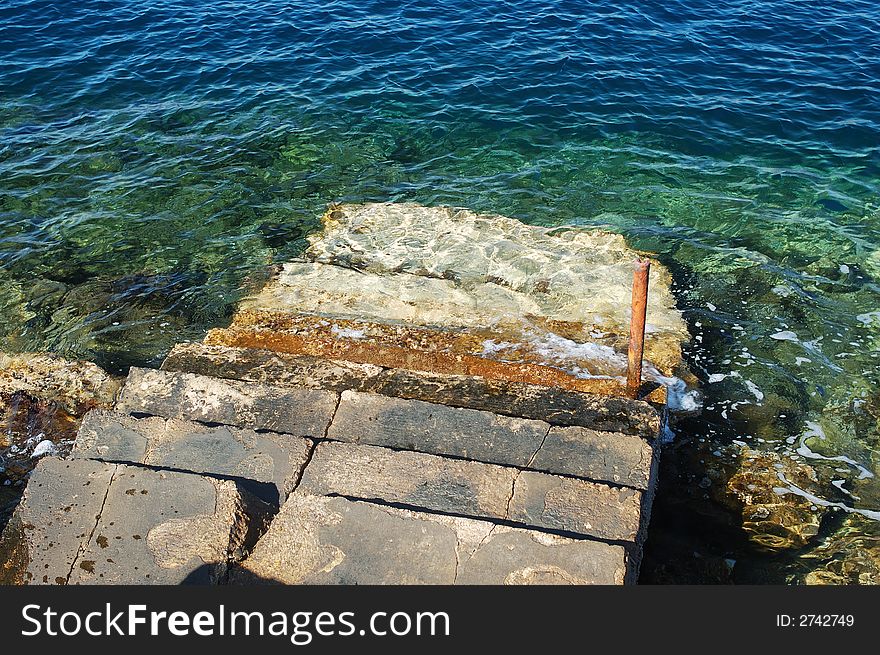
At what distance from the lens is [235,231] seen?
428 inches

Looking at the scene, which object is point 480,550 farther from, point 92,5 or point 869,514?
point 92,5

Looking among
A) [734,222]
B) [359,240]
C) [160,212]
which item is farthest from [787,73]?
[160,212]

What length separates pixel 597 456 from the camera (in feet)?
17.6

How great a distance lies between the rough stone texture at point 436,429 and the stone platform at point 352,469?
0.01 m

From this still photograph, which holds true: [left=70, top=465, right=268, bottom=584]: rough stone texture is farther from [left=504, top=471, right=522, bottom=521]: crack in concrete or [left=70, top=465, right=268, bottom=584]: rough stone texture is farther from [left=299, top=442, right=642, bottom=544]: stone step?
[left=504, top=471, right=522, bottom=521]: crack in concrete

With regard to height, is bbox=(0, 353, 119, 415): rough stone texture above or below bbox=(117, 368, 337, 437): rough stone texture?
below

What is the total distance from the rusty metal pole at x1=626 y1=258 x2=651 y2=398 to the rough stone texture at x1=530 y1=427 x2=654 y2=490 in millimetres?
1137

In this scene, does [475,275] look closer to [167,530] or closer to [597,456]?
[597,456]

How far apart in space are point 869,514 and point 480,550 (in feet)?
13.5

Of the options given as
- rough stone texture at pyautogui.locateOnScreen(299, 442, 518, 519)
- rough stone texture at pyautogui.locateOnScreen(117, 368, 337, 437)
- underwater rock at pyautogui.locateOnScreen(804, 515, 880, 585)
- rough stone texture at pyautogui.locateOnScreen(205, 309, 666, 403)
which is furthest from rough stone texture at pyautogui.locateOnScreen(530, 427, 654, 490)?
underwater rock at pyautogui.locateOnScreen(804, 515, 880, 585)

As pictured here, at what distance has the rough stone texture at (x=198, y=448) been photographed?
515cm

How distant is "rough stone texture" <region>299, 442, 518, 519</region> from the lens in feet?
16.0

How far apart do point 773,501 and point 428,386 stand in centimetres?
318

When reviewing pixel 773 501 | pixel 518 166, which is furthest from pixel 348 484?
pixel 518 166
